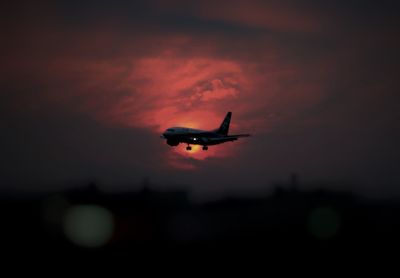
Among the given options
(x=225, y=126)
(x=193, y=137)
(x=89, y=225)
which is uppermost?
(x=225, y=126)

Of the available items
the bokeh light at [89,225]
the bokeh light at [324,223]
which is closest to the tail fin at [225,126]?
the bokeh light at [324,223]

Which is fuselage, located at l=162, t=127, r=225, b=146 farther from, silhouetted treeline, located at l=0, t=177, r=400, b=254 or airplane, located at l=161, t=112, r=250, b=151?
silhouetted treeline, located at l=0, t=177, r=400, b=254

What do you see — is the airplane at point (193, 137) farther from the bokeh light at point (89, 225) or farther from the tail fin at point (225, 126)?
the bokeh light at point (89, 225)

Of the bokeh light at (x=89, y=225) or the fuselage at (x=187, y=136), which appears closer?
the bokeh light at (x=89, y=225)

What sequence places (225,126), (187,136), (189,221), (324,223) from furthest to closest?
(225,126) < (187,136) < (324,223) < (189,221)

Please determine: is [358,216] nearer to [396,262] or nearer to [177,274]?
[396,262]

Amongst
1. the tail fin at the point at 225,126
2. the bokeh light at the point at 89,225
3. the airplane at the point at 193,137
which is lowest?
the bokeh light at the point at 89,225

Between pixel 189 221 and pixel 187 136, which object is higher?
pixel 187 136

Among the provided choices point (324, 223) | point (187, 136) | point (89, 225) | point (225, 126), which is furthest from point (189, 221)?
point (225, 126)

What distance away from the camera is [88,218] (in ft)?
369

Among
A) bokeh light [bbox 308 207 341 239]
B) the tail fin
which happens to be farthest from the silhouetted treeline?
the tail fin

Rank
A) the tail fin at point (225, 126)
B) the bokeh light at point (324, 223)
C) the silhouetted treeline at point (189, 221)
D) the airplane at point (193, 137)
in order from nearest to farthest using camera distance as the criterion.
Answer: the silhouetted treeline at point (189, 221), the bokeh light at point (324, 223), the airplane at point (193, 137), the tail fin at point (225, 126)

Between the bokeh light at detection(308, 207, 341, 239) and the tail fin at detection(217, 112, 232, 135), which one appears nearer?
the bokeh light at detection(308, 207, 341, 239)

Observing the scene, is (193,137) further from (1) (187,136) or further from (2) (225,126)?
(2) (225,126)
